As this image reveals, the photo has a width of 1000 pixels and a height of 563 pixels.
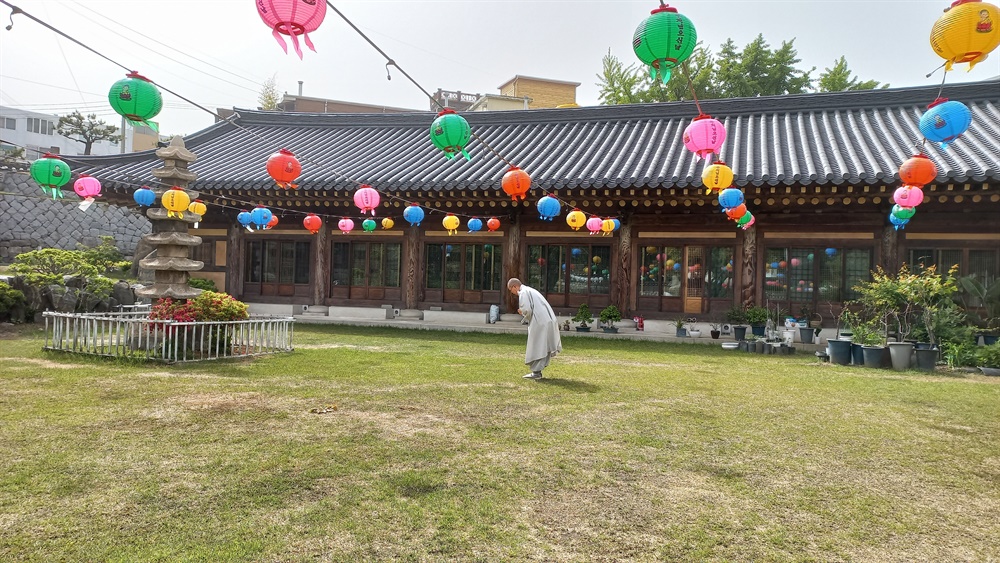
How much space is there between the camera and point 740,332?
1314 centimetres

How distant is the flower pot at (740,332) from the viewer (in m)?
13.1

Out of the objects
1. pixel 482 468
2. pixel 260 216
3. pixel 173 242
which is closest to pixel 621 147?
pixel 260 216

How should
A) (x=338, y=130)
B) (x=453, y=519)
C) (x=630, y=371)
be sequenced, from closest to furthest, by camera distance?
1. (x=453, y=519)
2. (x=630, y=371)
3. (x=338, y=130)

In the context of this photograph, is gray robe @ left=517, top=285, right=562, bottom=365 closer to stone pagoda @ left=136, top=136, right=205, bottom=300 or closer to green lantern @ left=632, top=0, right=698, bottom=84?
green lantern @ left=632, top=0, right=698, bottom=84

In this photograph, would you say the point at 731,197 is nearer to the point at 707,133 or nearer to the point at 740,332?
the point at 707,133

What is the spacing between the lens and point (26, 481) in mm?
3920

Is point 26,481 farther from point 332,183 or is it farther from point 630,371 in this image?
point 332,183

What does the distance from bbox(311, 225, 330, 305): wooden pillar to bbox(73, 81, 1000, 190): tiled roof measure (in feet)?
6.10

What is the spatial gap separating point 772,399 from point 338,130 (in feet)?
59.1

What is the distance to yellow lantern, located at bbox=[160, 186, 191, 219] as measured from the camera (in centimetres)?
941

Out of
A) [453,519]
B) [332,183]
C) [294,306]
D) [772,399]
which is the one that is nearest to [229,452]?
[453,519]

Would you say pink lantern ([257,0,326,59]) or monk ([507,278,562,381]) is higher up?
pink lantern ([257,0,326,59])

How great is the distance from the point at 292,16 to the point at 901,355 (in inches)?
419

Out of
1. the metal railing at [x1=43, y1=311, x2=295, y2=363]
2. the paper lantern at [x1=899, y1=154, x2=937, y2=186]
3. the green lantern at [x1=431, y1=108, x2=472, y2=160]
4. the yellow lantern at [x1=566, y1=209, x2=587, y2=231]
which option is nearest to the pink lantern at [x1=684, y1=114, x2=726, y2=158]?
the green lantern at [x1=431, y1=108, x2=472, y2=160]
